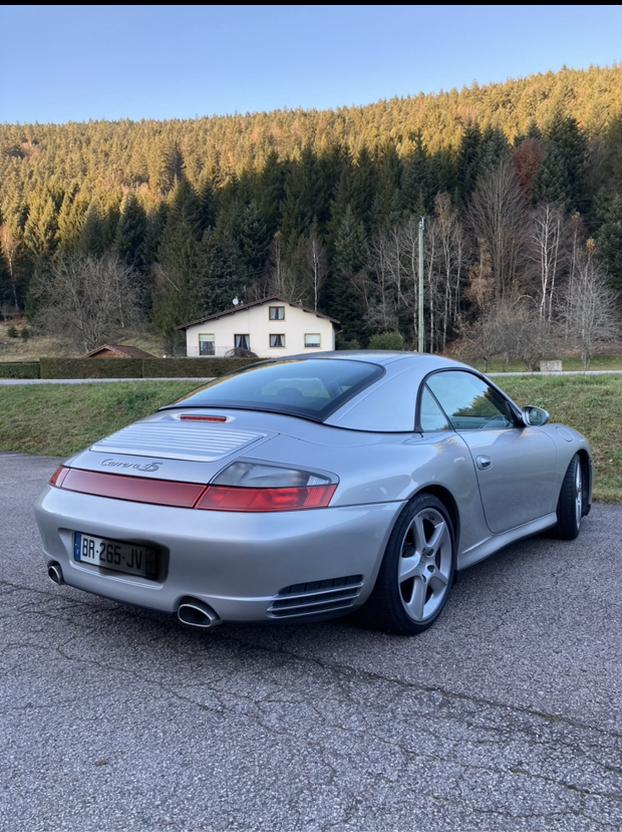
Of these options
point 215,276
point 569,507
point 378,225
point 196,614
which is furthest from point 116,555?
point 378,225

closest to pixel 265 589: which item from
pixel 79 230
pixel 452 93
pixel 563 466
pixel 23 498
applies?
pixel 563 466

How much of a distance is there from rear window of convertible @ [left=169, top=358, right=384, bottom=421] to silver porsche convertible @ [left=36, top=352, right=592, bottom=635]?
0.04 ft

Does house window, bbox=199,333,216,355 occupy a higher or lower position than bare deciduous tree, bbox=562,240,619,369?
lower

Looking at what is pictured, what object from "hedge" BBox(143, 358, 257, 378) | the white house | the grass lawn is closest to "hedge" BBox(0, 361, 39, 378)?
"hedge" BBox(143, 358, 257, 378)

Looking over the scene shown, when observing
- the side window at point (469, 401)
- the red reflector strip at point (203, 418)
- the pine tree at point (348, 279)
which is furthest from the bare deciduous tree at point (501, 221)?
the red reflector strip at point (203, 418)

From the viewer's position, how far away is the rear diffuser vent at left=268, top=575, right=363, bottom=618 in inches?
103

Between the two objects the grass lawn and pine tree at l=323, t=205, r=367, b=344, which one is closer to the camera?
the grass lawn

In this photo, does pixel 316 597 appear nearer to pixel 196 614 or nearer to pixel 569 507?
pixel 196 614

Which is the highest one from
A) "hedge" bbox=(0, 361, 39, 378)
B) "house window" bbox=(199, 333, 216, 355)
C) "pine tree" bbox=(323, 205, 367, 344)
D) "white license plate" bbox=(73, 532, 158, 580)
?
"pine tree" bbox=(323, 205, 367, 344)

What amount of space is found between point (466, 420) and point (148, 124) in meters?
128

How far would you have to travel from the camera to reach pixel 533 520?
14.3 ft

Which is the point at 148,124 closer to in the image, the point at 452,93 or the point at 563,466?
the point at 452,93

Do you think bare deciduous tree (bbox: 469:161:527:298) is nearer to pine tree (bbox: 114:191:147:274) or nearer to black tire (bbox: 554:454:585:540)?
pine tree (bbox: 114:191:147:274)

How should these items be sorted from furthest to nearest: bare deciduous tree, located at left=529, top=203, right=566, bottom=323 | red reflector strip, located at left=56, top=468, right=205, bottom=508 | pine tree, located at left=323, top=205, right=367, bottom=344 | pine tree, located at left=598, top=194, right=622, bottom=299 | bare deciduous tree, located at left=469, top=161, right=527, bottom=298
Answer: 1. pine tree, located at left=323, top=205, right=367, bottom=344
2. bare deciduous tree, located at left=469, top=161, right=527, bottom=298
3. bare deciduous tree, located at left=529, top=203, right=566, bottom=323
4. pine tree, located at left=598, top=194, right=622, bottom=299
5. red reflector strip, located at left=56, top=468, right=205, bottom=508
